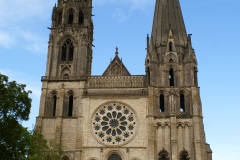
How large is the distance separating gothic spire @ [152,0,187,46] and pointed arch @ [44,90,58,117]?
40.3 feet

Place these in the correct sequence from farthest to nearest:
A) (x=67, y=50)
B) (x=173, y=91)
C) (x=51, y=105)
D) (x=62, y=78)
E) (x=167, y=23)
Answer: (x=167, y=23)
(x=67, y=50)
(x=62, y=78)
(x=51, y=105)
(x=173, y=91)

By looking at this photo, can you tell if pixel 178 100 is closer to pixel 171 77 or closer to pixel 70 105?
pixel 171 77

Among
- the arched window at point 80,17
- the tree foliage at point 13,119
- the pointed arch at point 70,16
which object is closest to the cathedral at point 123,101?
the arched window at point 80,17

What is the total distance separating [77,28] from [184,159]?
18.1 metres

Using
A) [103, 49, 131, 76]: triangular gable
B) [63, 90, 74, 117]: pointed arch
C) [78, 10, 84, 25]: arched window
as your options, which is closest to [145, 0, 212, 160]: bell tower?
[103, 49, 131, 76]: triangular gable

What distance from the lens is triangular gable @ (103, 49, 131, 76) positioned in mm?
39375

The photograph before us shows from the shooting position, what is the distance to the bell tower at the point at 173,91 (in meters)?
34.8

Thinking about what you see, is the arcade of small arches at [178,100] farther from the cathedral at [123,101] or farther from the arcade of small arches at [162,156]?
the arcade of small arches at [162,156]

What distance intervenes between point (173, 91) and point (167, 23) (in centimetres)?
883

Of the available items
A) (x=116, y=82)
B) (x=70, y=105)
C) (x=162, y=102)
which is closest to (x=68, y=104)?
(x=70, y=105)

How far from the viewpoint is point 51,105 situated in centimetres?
3794

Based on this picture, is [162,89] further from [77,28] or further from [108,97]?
[77,28]

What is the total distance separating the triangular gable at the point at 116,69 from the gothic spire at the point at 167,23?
4679 mm

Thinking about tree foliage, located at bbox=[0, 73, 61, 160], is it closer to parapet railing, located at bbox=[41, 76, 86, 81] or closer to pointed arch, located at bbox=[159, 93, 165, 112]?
parapet railing, located at bbox=[41, 76, 86, 81]
